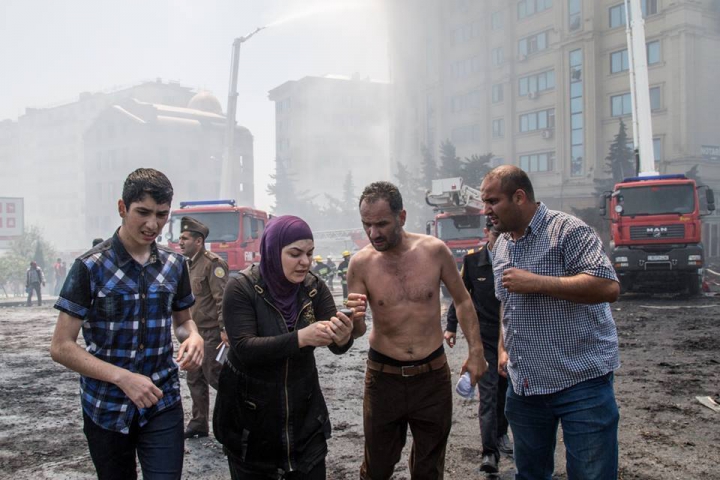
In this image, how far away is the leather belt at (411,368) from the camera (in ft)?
11.6

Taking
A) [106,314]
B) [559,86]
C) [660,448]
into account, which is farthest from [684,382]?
[559,86]

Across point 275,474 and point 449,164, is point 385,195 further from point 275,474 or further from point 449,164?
point 449,164

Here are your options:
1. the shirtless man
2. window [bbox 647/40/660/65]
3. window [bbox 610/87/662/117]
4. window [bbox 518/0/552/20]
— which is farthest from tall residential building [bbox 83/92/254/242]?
the shirtless man

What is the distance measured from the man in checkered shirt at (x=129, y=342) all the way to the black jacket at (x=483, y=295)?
9.09ft

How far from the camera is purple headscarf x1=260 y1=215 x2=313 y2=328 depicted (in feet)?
8.64

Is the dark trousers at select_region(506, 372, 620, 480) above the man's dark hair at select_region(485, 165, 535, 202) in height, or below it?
below

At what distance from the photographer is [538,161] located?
47.9 metres

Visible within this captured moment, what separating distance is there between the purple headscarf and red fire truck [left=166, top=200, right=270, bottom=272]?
582 inches

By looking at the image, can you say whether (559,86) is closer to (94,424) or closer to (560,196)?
(560,196)

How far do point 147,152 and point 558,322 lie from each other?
7523 centimetres

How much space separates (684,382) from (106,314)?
23.2 feet

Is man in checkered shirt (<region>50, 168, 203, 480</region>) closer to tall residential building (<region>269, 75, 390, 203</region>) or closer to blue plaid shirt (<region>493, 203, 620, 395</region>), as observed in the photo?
blue plaid shirt (<region>493, 203, 620, 395</region>)

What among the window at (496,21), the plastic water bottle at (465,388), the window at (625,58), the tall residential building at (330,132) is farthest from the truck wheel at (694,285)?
the tall residential building at (330,132)

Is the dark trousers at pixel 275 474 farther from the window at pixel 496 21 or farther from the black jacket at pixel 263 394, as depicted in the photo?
the window at pixel 496 21
